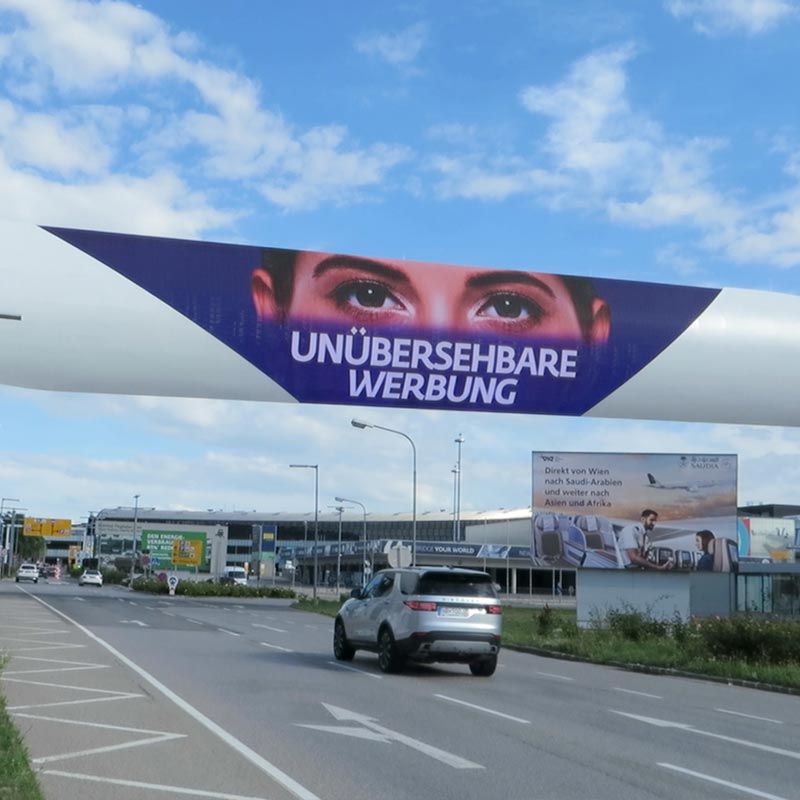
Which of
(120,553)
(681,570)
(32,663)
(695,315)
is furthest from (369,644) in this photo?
(120,553)

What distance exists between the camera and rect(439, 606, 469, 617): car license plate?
19656mm

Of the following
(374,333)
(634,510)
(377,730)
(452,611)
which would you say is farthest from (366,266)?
(634,510)

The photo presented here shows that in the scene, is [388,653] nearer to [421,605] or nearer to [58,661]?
[421,605]

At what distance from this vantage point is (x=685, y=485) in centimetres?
4922

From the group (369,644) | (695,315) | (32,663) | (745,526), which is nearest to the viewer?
(32,663)

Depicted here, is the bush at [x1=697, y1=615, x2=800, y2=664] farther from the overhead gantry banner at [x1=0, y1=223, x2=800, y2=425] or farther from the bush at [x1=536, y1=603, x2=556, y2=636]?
the bush at [x1=536, y1=603, x2=556, y2=636]

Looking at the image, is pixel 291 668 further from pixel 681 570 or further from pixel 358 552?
pixel 358 552

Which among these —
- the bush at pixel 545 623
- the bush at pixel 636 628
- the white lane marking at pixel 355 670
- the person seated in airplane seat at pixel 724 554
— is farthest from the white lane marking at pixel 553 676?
the person seated in airplane seat at pixel 724 554

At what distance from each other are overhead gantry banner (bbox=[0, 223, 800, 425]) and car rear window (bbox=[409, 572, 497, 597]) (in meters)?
5.42

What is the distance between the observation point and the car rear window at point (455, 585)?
1995 cm

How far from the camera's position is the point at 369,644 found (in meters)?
21.2

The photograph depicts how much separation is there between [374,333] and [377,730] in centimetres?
1292

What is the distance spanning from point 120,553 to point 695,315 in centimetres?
13834

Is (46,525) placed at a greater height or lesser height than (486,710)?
greater
